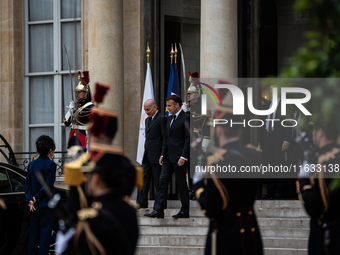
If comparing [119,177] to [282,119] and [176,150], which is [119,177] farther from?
[282,119]

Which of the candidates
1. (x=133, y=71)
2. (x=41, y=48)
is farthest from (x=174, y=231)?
(x=41, y=48)

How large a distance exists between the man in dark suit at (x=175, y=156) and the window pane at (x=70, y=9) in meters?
5.70

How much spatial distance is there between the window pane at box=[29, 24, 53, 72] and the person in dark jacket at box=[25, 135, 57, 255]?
7.19 metres

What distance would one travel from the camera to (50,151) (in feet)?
29.0

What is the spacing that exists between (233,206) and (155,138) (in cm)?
600

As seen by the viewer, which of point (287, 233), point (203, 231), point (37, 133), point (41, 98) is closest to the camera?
point (287, 233)

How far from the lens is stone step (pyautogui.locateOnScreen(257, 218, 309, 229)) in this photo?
1005 centimetres

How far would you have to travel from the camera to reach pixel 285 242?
9.38 m

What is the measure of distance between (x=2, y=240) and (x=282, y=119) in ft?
19.0

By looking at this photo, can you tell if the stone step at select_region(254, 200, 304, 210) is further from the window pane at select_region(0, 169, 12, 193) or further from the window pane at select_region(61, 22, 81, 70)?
the window pane at select_region(61, 22, 81, 70)

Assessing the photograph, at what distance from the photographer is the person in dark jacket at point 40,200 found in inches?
342

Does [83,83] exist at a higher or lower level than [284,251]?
higher

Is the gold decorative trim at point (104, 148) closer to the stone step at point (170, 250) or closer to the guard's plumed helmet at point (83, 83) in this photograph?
the stone step at point (170, 250)

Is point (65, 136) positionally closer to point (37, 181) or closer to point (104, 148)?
point (37, 181)
